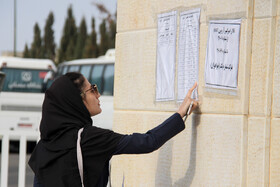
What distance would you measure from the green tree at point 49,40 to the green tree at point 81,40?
10.1 ft

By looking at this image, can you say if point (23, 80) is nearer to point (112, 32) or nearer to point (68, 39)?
point (112, 32)

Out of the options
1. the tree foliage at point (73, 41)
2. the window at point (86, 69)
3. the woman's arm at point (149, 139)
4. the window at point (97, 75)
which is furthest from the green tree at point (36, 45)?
the woman's arm at point (149, 139)

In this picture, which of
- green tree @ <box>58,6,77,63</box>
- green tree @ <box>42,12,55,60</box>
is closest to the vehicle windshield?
green tree @ <box>58,6,77,63</box>

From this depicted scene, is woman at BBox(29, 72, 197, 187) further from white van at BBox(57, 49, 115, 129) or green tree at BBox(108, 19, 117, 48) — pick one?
green tree at BBox(108, 19, 117, 48)

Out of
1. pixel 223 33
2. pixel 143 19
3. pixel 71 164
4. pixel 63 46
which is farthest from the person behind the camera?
pixel 63 46

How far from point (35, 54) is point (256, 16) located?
140ft

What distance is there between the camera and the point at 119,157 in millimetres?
3840

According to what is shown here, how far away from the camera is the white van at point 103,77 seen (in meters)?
14.5

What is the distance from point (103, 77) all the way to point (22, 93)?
217 centimetres

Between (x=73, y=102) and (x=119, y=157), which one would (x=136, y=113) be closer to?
(x=119, y=157)

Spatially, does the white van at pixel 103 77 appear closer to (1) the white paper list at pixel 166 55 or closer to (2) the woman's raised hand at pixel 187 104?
(1) the white paper list at pixel 166 55

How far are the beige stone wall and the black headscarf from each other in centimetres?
51

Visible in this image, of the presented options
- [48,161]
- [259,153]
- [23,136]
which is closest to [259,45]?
[259,153]

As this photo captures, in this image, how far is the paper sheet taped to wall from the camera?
9.73 ft
